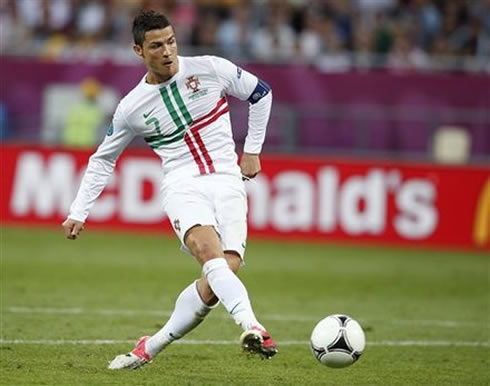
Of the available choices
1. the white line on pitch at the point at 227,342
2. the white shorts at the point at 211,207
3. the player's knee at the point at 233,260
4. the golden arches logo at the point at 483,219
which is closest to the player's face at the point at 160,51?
the white shorts at the point at 211,207

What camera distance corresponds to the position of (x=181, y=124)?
845 cm

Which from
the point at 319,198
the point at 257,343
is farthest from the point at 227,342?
the point at 319,198

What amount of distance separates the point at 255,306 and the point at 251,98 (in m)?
4.71

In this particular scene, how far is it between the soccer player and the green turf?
0.54m

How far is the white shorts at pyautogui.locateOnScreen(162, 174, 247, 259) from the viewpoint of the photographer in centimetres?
815

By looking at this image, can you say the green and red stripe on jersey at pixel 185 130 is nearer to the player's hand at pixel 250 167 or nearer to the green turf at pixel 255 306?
the player's hand at pixel 250 167

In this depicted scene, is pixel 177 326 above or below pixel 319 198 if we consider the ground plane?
above

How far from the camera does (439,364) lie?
9508mm

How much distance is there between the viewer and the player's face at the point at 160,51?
27.0ft

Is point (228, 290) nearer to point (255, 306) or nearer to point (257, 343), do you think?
point (257, 343)

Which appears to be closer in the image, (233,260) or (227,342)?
(233,260)

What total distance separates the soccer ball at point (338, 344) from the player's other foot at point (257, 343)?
0.63 metres

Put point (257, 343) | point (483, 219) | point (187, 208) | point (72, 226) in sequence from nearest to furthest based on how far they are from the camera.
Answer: point (257, 343), point (187, 208), point (72, 226), point (483, 219)

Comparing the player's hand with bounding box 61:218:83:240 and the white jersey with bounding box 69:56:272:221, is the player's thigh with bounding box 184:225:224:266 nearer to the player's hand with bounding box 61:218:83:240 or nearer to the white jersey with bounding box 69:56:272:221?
the white jersey with bounding box 69:56:272:221
